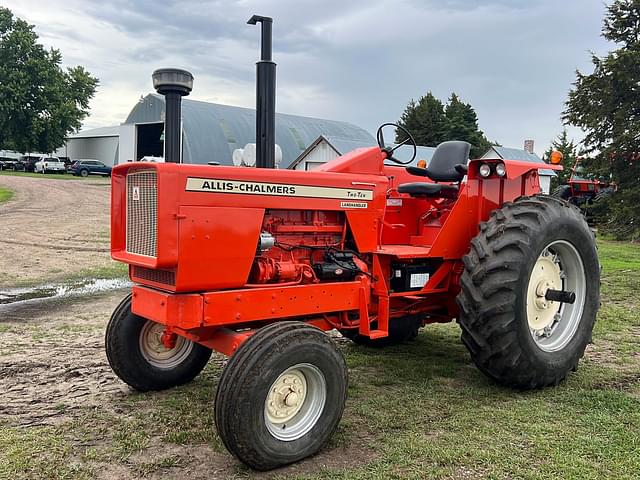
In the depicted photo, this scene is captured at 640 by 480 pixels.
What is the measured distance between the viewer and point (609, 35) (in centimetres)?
1606

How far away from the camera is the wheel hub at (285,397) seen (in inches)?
130

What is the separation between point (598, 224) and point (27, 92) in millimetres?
39582

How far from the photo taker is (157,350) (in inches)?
172

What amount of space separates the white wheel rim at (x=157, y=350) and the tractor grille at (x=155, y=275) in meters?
0.71

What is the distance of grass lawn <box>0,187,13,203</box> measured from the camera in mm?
20900

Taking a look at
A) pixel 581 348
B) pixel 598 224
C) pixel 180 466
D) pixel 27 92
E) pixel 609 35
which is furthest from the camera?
pixel 27 92

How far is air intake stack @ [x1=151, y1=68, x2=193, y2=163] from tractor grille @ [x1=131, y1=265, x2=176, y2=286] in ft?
2.21

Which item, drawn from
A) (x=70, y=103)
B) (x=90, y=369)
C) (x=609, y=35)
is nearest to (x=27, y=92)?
(x=70, y=103)

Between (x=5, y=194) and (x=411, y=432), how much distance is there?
22.3m

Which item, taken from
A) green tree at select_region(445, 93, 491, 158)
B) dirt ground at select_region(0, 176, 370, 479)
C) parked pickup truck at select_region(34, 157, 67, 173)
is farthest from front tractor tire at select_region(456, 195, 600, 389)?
parked pickup truck at select_region(34, 157, 67, 173)

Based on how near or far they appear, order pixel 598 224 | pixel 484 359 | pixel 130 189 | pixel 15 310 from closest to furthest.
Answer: pixel 130 189 < pixel 484 359 < pixel 15 310 < pixel 598 224

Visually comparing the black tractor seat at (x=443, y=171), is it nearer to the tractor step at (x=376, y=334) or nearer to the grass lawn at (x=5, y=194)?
the tractor step at (x=376, y=334)

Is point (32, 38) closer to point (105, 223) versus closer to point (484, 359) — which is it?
point (105, 223)

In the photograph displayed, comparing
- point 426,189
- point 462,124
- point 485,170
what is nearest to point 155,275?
point 426,189
